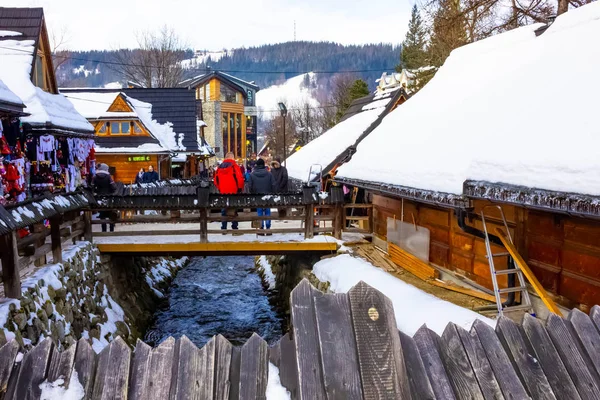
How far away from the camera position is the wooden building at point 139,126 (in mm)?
26031

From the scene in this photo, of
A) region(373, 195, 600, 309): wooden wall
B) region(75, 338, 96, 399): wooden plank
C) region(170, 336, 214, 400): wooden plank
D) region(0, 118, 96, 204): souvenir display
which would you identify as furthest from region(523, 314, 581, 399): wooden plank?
region(0, 118, 96, 204): souvenir display

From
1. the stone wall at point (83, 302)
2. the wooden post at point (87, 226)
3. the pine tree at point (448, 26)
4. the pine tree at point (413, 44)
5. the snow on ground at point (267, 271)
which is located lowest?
the snow on ground at point (267, 271)

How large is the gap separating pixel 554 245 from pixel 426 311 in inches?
72.5

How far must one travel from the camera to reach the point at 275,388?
178cm

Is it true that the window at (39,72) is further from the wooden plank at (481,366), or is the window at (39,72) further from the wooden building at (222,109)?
the wooden building at (222,109)

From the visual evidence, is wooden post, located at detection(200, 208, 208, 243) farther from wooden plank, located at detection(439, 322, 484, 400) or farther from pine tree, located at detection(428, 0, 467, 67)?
wooden plank, located at detection(439, 322, 484, 400)

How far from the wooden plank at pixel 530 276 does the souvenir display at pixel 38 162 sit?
8873 millimetres

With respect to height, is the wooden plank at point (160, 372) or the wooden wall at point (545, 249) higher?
the wooden plank at point (160, 372)

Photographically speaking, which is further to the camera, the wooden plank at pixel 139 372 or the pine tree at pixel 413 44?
the pine tree at pixel 413 44

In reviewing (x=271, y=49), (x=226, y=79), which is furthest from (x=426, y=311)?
(x=271, y=49)

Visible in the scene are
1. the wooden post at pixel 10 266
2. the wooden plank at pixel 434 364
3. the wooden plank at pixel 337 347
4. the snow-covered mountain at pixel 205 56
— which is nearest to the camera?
the wooden plank at pixel 337 347

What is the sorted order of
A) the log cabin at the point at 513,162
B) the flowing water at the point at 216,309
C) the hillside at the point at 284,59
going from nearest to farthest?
the log cabin at the point at 513,162, the flowing water at the point at 216,309, the hillside at the point at 284,59

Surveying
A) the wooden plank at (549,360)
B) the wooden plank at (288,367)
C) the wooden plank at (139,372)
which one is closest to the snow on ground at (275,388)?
the wooden plank at (288,367)

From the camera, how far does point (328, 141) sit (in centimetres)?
1933
